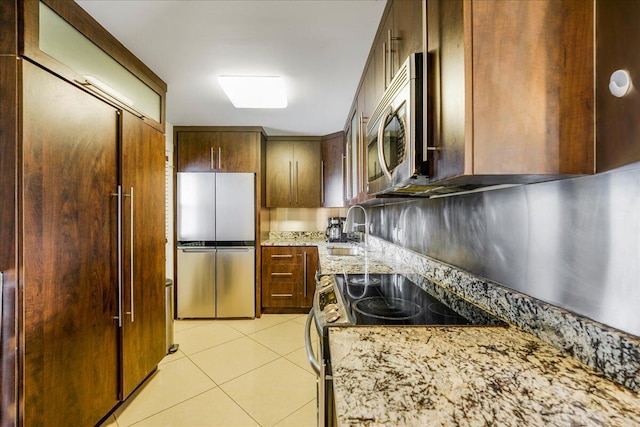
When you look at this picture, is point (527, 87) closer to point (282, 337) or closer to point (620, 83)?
point (620, 83)

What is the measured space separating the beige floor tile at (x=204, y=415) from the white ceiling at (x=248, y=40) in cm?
226

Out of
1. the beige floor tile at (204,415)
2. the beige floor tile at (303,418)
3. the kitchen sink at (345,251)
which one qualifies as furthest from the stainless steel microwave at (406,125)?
the kitchen sink at (345,251)

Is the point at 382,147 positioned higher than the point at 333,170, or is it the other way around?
the point at 333,170

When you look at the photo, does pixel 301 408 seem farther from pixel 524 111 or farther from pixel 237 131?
pixel 237 131

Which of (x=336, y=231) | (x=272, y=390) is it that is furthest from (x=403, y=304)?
(x=336, y=231)

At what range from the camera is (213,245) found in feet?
10.8

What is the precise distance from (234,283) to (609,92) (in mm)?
3346

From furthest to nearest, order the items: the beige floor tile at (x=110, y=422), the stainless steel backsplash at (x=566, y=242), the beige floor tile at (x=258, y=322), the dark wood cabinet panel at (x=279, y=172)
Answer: the dark wood cabinet panel at (x=279, y=172)
the beige floor tile at (x=258, y=322)
the beige floor tile at (x=110, y=422)
the stainless steel backsplash at (x=566, y=242)

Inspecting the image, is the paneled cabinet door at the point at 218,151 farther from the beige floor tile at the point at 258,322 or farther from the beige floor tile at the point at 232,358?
the beige floor tile at the point at 232,358

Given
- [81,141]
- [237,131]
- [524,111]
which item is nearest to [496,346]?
[524,111]

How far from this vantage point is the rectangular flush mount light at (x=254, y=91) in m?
2.13

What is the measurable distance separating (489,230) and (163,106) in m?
2.38

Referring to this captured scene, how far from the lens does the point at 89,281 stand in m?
1.48

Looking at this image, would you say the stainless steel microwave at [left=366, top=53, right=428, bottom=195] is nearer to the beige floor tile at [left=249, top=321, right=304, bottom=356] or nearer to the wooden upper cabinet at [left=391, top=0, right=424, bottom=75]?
the wooden upper cabinet at [left=391, top=0, right=424, bottom=75]
